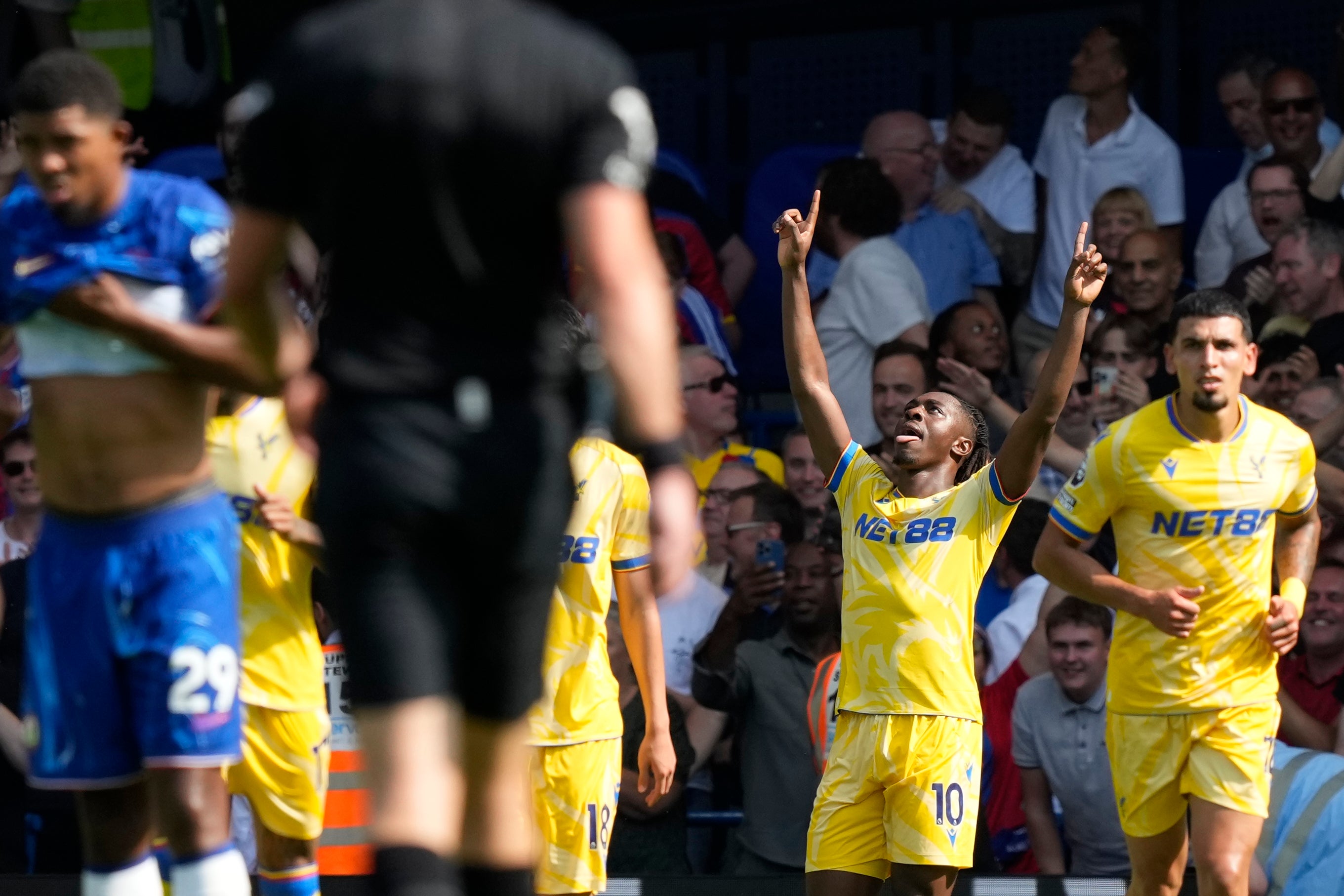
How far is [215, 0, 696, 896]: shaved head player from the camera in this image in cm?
271

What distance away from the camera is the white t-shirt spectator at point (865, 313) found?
944 cm

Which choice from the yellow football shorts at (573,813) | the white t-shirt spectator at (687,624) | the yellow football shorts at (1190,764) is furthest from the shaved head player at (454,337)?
the white t-shirt spectator at (687,624)

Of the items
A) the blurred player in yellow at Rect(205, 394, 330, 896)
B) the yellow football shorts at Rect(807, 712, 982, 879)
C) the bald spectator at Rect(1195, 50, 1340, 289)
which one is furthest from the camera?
the bald spectator at Rect(1195, 50, 1340, 289)

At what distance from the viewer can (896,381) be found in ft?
28.9

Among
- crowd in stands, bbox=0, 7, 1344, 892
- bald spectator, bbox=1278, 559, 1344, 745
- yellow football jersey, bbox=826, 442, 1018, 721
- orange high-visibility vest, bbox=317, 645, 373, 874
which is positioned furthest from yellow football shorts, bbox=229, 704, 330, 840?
bald spectator, bbox=1278, 559, 1344, 745

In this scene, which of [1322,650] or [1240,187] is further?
[1240,187]

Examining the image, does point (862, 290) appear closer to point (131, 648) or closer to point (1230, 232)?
point (1230, 232)

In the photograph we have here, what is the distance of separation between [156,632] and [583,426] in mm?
1805

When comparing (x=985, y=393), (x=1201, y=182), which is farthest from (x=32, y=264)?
(x=1201, y=182)

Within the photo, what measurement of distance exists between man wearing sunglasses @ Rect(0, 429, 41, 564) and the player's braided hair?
4502mm

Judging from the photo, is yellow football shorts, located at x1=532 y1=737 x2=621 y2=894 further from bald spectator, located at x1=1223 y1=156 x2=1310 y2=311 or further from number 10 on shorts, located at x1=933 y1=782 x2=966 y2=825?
bald spectator, located at x1=1223 y1=156 x2=1310 y2=311

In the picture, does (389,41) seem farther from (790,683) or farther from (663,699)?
(790,683)

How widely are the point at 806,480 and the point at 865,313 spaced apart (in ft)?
3.59

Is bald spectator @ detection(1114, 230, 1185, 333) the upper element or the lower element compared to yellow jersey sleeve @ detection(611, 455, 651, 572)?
upper
